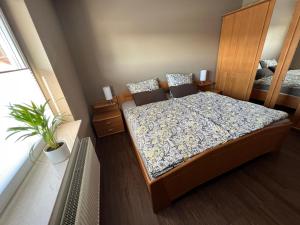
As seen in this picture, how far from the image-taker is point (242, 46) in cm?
266

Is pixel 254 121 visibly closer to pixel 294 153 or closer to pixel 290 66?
pixel 294 153

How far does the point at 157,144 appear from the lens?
1.38m

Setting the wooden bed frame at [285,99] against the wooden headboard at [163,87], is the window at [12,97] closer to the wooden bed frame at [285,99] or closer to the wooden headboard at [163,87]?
the wooden headboard at [163,87]

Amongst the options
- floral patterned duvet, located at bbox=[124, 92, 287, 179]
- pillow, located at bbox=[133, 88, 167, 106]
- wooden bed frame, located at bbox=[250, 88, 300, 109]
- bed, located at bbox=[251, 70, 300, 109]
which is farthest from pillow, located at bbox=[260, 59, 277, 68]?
pillow, located at bbox=[133, 88, 167, 106]

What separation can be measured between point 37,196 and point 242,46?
3.61 m

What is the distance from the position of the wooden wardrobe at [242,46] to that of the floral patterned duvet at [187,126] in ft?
3.25

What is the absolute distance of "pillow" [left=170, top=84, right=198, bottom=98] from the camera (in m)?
2.72

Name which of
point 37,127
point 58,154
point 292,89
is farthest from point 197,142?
point 292,89

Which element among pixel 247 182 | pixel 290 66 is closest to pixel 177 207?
pixel 247 182

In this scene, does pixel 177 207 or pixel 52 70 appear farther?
pixel 52 70

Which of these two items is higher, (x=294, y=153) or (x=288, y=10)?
(x=288, y=10)

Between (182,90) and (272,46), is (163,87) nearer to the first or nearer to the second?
(182,90)

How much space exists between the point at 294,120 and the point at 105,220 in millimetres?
3022

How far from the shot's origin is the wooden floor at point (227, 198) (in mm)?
1207
